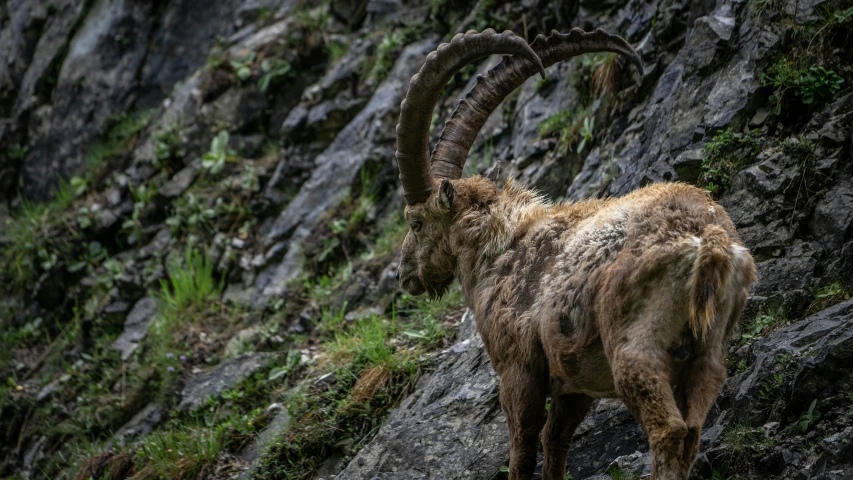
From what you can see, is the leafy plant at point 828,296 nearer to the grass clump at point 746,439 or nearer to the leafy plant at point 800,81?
the grass clump at point 746,439

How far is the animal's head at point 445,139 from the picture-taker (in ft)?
19.8

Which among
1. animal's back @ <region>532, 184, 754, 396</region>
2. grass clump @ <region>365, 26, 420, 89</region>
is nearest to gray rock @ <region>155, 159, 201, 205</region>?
grass clump @ <region>365, 26, 420, 89</region>

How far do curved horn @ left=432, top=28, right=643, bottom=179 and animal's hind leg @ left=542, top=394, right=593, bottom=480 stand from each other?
2077 mm

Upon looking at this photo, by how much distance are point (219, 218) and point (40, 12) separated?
8.19 meters

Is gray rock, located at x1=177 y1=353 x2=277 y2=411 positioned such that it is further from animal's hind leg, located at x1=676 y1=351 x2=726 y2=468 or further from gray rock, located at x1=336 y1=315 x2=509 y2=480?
animal's hind leg, located at x1=676 y1=351 x2=726 y2=468

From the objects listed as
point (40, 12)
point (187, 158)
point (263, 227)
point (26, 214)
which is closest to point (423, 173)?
point (263, 227)

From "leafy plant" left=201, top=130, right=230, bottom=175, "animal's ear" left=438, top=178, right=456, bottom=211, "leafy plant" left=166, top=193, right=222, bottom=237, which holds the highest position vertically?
"animal's ear" left=438, top=178, right=456, bottom=211

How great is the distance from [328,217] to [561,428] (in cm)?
633

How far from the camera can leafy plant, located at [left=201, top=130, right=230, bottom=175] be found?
12734 mm

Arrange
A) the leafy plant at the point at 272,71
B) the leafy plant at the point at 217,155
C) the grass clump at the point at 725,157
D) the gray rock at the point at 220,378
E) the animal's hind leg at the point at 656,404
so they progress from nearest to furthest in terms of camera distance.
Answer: the animal's hind leg at the point at 656,404
the grass clump at the point at 725,157
the gray rock at the point at 220,378
the leafy plant at the point at 217,155
the leafy plant at the point at 272,71

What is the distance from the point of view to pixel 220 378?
945 centimetres

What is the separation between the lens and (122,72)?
51.2 ft

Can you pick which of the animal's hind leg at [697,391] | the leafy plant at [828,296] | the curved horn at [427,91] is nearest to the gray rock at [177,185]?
the curved horn at [427,91]

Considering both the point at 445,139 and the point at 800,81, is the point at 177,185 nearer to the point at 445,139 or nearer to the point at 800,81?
the point at 445,139
